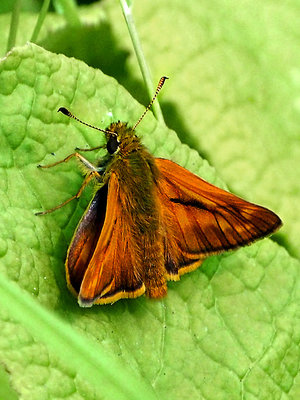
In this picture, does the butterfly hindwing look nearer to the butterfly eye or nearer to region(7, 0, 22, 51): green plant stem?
the butterfly eye

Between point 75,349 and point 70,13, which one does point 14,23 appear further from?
point 75,349

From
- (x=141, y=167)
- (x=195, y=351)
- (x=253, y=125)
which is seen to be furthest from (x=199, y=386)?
(x=253, y=125)

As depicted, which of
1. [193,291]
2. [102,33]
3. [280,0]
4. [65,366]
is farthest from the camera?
[280,0]

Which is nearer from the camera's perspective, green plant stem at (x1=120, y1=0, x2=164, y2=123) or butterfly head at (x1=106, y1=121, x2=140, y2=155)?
butterfly head at (x1=106, y1=121, x2=140, y2=155)

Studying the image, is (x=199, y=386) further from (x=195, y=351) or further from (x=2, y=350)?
(x=2, y=350)

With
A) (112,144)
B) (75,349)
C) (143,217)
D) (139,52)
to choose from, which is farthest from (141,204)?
(139,52)

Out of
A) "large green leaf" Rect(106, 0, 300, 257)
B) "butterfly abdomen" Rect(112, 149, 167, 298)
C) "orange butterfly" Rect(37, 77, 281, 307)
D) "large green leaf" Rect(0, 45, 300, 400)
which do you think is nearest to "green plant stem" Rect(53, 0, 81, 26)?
"large green leaf" Rect(106, 0, 300, 257)
